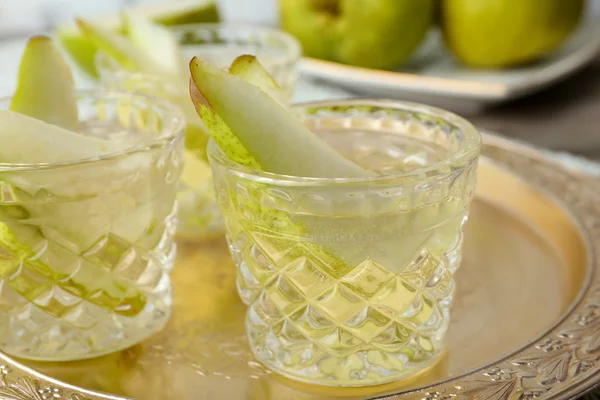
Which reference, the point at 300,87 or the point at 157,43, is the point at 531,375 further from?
the point at 300,87

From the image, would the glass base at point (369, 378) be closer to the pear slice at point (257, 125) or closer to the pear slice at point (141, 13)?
the pear slice at point (257, 125)

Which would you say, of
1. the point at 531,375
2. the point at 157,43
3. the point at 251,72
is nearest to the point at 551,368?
the point at 531,375

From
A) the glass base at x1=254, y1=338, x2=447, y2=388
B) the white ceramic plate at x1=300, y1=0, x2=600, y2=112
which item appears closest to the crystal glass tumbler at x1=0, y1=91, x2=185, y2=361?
the glass base at x1=254, y1=338, x2=447, y2=388

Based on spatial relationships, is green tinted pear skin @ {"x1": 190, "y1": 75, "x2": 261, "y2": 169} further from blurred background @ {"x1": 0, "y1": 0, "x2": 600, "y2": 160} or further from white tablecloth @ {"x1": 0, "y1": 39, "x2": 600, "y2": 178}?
blurred background @ {"x1": 0, "y1": 0, "x2": 600, "y2": 160}

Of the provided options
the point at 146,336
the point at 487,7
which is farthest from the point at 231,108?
the point at 487,7

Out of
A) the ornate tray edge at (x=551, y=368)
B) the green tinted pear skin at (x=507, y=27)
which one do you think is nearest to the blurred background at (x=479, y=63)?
the green tinted pear skin at (x=507, y=27)

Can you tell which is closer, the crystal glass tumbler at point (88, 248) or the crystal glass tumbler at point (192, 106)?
the crystal glass tumbler at point (88, 248)
